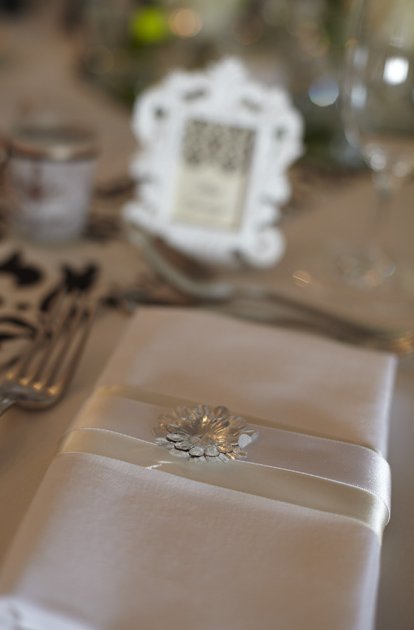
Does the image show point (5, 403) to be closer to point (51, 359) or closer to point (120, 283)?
point (51, 359)

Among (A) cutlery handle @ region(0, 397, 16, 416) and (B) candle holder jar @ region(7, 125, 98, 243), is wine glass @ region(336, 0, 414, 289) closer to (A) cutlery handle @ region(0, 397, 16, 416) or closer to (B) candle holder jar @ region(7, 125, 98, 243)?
(B) candle holder jar @ region(7, 125, 98, 243)

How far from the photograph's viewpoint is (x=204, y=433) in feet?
1.34

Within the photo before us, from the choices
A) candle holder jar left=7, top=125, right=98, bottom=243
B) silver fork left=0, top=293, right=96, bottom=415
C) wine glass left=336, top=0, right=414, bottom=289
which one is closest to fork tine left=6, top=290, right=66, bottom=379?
silver fork left=0, top=293, right=96, bottom=415

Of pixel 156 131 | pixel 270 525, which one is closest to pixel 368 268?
pixel 156 131

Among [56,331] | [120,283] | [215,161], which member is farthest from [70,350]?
[215,161]

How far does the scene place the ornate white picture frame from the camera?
0.73m

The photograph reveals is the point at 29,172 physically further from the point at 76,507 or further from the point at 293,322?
the point at 76,507

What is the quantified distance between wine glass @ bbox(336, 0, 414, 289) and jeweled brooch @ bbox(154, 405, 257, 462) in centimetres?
38

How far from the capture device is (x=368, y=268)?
2.60ft

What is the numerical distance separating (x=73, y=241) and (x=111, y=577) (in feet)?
1.60

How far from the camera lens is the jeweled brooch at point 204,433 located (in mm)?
396

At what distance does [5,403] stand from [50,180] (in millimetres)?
308

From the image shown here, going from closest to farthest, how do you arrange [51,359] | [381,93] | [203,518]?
1. [203,518]
2. [51,359]
3. [381,93]

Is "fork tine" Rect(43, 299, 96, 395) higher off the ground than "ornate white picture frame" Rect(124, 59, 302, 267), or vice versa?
"ornate white picture frame" Rect(124, 59, 302, 267)
